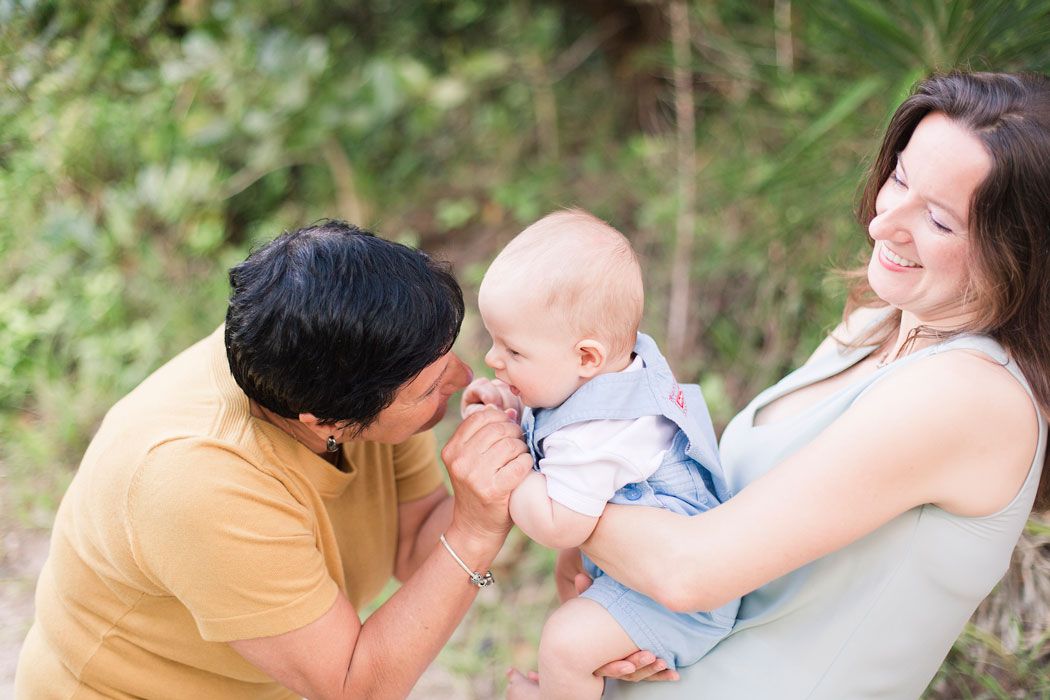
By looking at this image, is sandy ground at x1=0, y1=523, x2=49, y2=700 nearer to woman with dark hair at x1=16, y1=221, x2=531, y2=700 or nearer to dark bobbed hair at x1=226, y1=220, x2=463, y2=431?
woman with dark hair at x1=16, y1=221, x2=531, y2=700

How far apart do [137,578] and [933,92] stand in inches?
66.4

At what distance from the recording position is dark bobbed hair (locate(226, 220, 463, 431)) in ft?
4.82

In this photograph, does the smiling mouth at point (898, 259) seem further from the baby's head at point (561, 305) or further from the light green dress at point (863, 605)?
the baby's head at point (561, 305)

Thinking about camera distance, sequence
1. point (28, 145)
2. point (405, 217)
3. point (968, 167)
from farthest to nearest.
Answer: point (405, 217), point (28, 145), point (968, 167)

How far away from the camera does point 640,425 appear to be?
1506 mm

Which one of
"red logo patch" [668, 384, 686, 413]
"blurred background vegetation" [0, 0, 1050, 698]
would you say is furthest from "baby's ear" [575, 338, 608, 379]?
"blurred background vegetation" [0, 0, 1050, 698]

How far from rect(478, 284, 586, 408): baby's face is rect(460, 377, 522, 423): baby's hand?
20cm

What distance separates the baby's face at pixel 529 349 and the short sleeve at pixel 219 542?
0.50 m

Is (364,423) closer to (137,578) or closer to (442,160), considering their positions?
(137,578)

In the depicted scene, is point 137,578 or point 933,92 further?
point 137,578

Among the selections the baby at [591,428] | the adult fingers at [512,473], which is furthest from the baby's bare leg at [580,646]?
the adult fingers at [512,473]

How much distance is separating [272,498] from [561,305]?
0.64m

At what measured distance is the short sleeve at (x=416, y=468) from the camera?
2.04 m

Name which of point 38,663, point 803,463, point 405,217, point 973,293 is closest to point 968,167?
point 973,293
